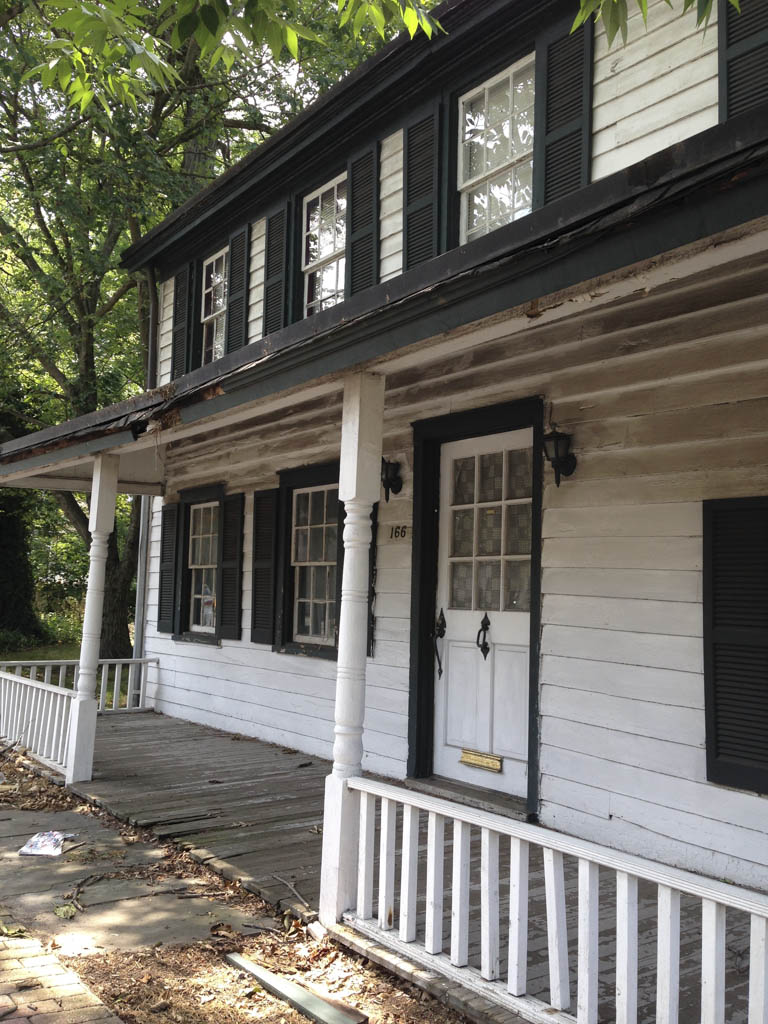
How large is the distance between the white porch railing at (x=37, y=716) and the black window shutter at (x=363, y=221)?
3.80 metres

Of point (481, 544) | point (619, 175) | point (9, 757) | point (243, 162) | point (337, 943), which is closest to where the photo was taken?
point (619, 175)

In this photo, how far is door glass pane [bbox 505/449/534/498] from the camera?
Result: 16.8ft

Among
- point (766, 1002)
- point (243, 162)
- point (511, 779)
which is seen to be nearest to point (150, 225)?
point (243, 162)

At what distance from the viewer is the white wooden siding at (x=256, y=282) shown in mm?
7941

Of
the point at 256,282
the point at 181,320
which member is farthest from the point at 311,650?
the point at 181,320

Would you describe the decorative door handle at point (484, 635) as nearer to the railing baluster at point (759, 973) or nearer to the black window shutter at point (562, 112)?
the black window shutter at point (562, 112)

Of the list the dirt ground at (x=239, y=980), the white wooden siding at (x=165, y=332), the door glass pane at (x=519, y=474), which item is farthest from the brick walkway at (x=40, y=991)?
the white wooden siding at (x=165, y=332)

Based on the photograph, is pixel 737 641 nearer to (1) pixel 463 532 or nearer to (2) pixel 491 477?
(2) pixel 491 477

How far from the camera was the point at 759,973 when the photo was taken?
2.04 metres

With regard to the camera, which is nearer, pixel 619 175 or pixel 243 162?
pixel 619 175

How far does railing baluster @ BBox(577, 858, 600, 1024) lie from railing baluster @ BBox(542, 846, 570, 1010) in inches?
2.8

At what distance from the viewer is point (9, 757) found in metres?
6.82

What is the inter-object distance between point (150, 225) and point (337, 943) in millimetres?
11067

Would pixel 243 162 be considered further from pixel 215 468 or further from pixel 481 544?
pixel 481 544
